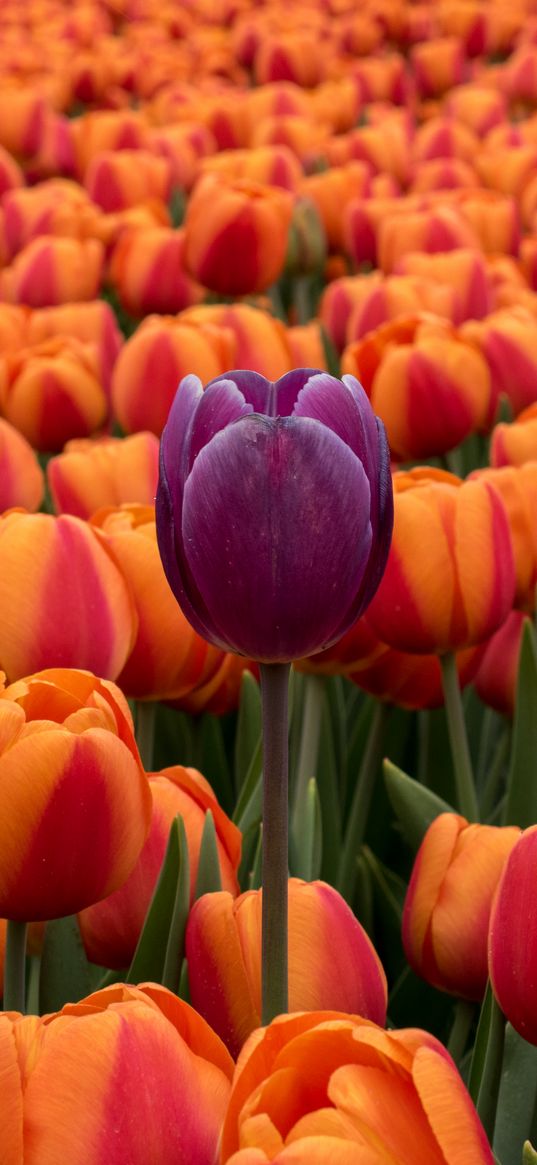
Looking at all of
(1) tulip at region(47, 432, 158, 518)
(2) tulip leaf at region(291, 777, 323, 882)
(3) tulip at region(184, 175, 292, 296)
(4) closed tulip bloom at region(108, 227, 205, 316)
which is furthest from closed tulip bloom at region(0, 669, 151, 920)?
(4) closed tulip bloom at region(108, 227, 205, 316)

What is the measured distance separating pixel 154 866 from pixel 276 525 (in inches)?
10.0

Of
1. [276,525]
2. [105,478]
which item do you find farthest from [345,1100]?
[105,478]

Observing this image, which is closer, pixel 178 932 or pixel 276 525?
pixel 276 525

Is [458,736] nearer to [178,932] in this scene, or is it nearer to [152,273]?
[178,932]

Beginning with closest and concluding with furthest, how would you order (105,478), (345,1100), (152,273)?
(345,1100) < (105,478) < (152,273)

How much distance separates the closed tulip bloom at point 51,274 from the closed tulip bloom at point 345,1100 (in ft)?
4.94

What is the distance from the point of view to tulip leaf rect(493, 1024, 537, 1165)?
69 centimetres

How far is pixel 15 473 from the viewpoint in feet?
3.82

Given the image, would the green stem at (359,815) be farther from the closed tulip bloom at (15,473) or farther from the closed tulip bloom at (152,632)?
the closed tulip bloom at (15,473)

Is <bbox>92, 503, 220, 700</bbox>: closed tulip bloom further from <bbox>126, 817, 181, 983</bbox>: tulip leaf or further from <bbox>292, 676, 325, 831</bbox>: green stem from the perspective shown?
<bbox>126, 817, 181, 983</bbox>: tulip leaf

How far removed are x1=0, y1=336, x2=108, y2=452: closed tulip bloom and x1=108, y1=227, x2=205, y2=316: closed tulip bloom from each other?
0.44 metres

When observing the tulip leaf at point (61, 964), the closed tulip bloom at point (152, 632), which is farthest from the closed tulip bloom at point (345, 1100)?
the closed tulip bloom at point (152, 632)

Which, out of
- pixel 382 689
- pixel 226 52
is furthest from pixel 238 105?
pixel 382 689

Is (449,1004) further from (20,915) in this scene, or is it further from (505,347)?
(505,347)
